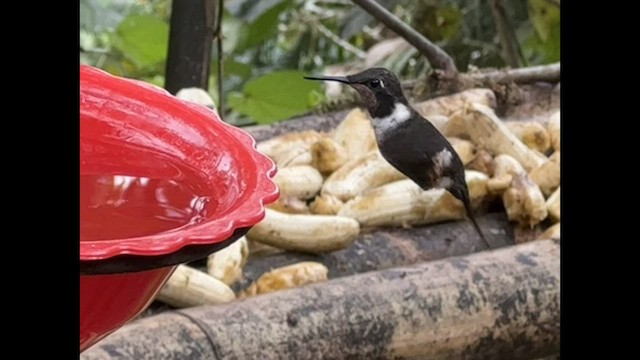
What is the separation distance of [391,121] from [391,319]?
0.73 m

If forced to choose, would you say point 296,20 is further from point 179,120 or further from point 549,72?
point 179,120

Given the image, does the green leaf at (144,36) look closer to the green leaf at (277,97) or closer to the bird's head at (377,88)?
the green leaf at (277,97)

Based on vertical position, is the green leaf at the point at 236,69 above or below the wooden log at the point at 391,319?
below

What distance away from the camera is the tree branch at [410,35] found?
81 centimetres

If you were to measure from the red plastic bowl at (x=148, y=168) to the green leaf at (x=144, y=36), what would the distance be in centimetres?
150

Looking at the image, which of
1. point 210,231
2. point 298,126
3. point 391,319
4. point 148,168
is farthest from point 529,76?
point 210,231

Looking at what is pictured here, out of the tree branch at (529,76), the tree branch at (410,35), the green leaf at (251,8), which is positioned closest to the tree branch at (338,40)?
the green leaf at (251,8)

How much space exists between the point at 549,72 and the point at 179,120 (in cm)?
117

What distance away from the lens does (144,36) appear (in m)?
2.14

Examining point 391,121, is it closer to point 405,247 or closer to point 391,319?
point 391,319

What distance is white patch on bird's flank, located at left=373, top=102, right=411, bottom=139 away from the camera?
485 mm

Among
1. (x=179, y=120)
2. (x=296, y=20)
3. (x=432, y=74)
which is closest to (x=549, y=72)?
(x=432, y=74)

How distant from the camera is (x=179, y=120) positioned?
23.7 inches

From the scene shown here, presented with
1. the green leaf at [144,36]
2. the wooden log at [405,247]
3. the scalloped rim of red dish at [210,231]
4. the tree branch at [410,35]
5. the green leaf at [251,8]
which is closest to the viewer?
the scalloped rim of red dish at [210,231]
